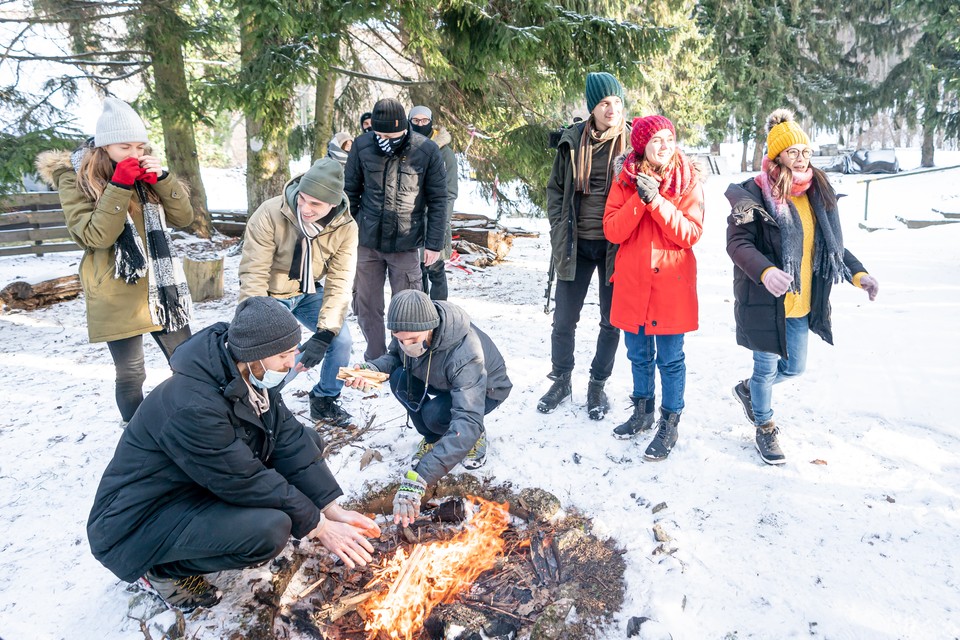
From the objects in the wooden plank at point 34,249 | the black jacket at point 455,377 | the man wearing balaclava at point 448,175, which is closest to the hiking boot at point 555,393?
the black jacket at point 455,377

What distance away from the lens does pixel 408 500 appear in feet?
8.92

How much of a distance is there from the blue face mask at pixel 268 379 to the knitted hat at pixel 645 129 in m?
Result: 2.34

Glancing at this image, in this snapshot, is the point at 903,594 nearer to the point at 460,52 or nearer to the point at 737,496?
the point at 737,496

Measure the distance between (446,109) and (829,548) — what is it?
7.31 m

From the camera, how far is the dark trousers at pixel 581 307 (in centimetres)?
400

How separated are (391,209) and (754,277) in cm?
254

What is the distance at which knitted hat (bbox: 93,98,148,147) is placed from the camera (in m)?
3.22

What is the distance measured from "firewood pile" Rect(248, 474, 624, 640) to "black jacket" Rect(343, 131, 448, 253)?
2.02 m

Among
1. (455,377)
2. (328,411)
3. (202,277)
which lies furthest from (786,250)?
(202,277)

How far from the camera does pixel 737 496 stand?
3248mm

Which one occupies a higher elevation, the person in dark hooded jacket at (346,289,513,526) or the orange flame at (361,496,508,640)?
the person in dark hooded jacket at (346,289,513,526)

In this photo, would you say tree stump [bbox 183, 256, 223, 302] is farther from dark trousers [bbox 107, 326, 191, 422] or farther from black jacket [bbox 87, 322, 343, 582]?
black jacket [bbox 87, 322, 343, 582]

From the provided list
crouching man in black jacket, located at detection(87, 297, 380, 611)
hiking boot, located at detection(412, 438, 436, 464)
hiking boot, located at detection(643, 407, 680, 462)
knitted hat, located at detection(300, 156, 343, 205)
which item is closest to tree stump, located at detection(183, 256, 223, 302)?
knitted hat, located at detection(300, 156, 343, 205)

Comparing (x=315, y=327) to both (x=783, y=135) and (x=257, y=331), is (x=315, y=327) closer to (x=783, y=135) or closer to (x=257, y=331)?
(x=257, y=331)
